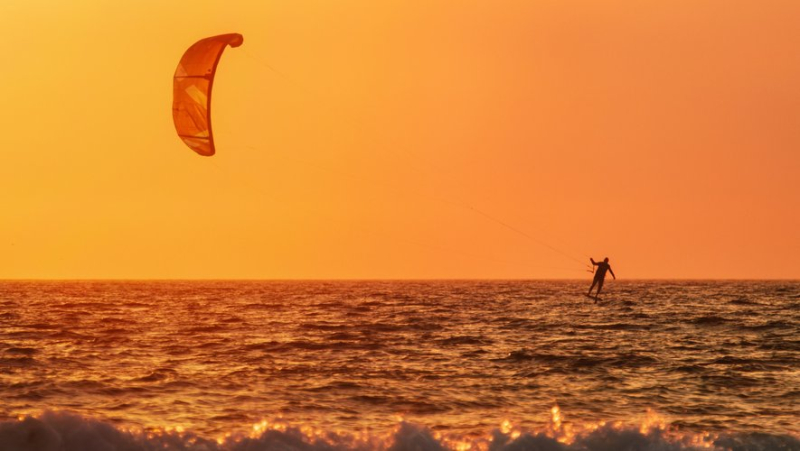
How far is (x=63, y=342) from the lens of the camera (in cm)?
3077

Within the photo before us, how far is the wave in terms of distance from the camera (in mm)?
16266

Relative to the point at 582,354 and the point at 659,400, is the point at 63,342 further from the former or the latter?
the point at 659,400

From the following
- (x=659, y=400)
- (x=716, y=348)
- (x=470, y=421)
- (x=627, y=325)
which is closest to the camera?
(x=470, y=421)

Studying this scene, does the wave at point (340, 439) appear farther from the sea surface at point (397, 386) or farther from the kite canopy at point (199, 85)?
the kite canopy at point (199, 85)

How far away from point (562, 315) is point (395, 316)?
304 inches

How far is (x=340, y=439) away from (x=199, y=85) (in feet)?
35.4

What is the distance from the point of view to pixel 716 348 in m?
30.2

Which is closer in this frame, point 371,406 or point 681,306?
point 371,406

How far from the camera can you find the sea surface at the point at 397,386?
56.1ft

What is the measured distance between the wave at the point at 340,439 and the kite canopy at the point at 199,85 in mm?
9471

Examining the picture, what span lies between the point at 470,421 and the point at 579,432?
2248 mm

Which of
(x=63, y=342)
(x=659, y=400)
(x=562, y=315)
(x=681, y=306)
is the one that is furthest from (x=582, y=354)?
(x=681, y=306)

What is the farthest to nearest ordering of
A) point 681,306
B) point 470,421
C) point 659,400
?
1. point 681,306
2. point 659,400
3. point 470,421

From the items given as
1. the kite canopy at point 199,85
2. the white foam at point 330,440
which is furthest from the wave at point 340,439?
the kite canopy at point 199,85
